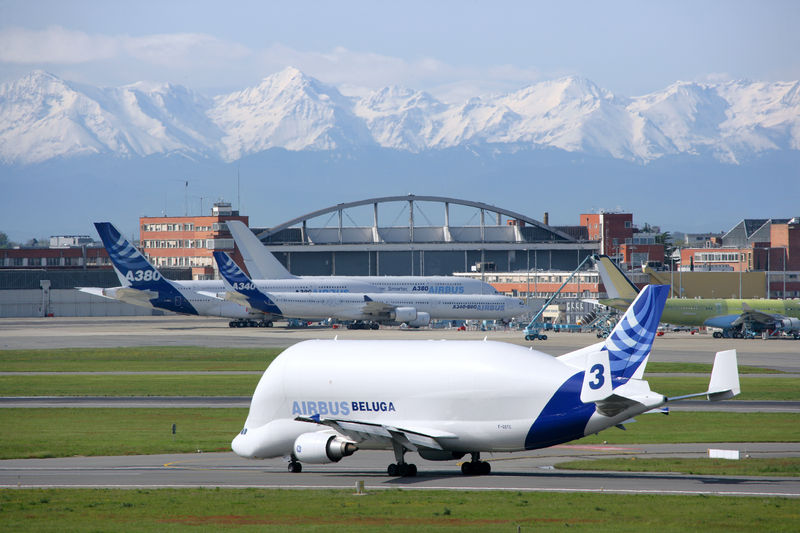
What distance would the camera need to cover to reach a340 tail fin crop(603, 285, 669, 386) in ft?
105

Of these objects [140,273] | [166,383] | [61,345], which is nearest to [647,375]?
[166,383]

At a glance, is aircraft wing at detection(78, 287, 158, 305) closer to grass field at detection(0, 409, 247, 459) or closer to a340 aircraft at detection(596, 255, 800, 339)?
a340 aircraft at detection(596, 255, 800, 339)

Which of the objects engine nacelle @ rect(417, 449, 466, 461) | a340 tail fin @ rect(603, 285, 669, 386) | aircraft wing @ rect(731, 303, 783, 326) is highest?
a340 tail fin @ rect(603, 285, 669, 386)

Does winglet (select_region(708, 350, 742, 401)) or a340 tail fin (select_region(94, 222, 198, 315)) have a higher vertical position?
a340 tail fin (select_region(94, 222, 198, 315))

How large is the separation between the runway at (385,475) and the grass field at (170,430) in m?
2.19

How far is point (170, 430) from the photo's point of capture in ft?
156

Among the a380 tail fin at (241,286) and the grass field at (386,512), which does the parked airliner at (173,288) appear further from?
the grass field at (386,512)

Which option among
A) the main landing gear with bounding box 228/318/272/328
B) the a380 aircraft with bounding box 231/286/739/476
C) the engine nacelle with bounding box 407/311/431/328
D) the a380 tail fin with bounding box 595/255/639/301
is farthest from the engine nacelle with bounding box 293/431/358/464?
the main landing gear with bounding box 228/318/272/328

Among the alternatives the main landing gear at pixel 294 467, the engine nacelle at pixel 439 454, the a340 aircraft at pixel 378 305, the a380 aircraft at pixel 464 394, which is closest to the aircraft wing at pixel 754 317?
the a340 aircraft at pixel 378 305

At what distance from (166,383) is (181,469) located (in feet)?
113

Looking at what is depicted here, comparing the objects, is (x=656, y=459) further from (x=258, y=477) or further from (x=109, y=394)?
(x=109, y=394)

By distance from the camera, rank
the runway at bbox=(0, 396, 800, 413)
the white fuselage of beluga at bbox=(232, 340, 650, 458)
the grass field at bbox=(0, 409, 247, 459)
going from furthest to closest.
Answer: the runway at bbox=(0, 396, 800, 413), the grass field at bbox=(0, 409, 247, 459), the white fuselage of beluga at bbox=(232, 340, 650, 458)

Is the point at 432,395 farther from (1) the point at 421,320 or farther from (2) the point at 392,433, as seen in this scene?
(1) the point at 421,320

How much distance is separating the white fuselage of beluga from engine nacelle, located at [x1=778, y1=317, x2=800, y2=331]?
9313 cm
